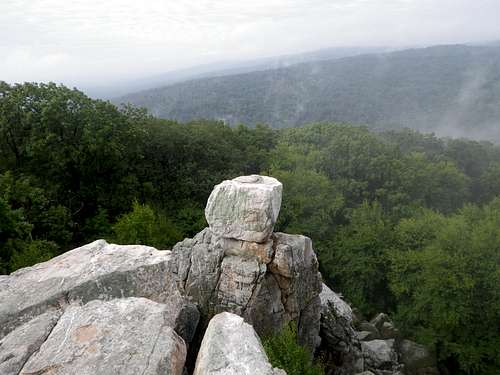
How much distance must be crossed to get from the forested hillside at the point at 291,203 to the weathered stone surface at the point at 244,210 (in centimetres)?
968

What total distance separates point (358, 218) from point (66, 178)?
2550 centimetres

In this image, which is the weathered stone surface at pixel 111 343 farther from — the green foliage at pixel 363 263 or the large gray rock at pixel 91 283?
the green foliage at pixel 363 263

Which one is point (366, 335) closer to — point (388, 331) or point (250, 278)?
point (388, 331)

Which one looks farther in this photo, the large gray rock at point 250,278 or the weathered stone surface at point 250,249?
the weathered stone surface at point 250,249

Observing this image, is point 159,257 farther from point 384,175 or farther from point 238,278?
point 384,175

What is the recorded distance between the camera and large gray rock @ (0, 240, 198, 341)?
12.1m

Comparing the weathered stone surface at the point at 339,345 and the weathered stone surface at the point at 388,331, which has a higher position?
the weathered stone surface at the point at 339,345

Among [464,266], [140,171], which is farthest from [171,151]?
[464,266]

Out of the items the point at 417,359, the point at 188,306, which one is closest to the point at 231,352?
the point at 188,306

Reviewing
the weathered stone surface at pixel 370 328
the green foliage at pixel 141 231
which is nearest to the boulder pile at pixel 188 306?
the weathered stone surface at pixel 370 328

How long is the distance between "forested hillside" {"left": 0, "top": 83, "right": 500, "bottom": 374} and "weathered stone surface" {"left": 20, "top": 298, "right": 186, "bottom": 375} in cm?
1182

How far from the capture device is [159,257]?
46.9 ft

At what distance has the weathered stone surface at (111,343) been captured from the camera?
8.91 meters

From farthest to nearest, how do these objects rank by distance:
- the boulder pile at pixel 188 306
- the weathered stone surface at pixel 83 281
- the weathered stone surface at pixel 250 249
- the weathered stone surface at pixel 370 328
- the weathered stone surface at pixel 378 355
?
the weathered stone surface at pixel 370 328 < the weathered stone surface at pixel 378 355 < the weathered stone surface at pixel 250 249 < the weathered stone surface at pixel 83 281 < the boulder pile at pixel 188 306
